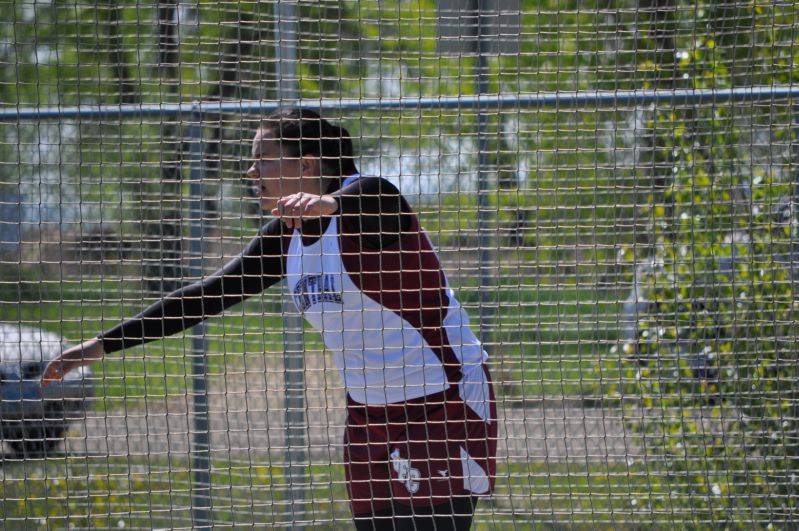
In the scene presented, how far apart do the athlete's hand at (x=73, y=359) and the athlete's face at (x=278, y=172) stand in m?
0.70

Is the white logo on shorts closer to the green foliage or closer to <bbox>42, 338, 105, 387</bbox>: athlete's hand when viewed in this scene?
<bbox>42, 338, 105, 387</bbox>: athlete's hand

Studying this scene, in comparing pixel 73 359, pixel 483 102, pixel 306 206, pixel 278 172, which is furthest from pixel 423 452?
pixel 483 102

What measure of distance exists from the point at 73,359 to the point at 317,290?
0.80m

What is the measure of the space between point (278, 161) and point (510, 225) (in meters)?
1.64

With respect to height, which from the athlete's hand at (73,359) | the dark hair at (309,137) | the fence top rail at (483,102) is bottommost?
the athlete's hand at (73,359)

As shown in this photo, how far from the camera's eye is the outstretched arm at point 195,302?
281cm

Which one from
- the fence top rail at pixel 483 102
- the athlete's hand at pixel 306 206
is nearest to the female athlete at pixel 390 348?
the athlete's hand at pixel 306 206

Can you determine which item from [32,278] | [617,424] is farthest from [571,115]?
[32,278]

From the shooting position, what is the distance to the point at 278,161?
269 cm

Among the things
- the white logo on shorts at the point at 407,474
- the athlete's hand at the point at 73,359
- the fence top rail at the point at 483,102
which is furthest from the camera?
the fence top rail at the point at 483,102

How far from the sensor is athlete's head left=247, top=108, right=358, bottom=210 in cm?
267

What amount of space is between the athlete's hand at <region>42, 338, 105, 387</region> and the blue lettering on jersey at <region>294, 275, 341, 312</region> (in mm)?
665

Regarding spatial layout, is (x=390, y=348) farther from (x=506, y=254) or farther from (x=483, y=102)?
(x=506, y=254)

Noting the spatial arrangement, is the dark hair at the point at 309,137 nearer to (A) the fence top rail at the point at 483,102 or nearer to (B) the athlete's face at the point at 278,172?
(B) the athlete's face at the point at 278,172
